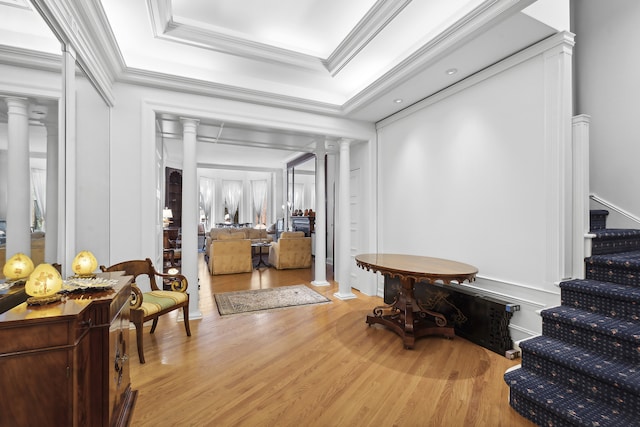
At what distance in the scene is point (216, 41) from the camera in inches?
124

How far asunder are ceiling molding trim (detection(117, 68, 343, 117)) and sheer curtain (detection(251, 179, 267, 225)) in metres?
8.55

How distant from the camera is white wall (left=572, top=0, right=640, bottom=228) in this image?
2662 millimetres

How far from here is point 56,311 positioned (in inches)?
49.6

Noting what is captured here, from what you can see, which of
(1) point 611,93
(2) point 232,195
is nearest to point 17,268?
(1) point 611,93

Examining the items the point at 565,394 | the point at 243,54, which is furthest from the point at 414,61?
the point at 565,394

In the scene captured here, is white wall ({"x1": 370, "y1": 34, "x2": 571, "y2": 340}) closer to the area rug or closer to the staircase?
the staircase

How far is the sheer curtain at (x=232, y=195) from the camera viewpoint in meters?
12.6

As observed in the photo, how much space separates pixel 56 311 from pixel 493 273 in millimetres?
3409

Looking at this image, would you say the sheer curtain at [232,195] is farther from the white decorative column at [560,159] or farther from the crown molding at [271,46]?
the white decorative column at [560,159]

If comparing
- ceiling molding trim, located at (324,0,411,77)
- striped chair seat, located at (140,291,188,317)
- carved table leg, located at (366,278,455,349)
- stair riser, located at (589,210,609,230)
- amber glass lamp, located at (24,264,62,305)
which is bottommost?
carved table leg, located at (366,278,455,349)

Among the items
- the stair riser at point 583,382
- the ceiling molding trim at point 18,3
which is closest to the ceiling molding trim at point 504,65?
the stair riser at point 583,382

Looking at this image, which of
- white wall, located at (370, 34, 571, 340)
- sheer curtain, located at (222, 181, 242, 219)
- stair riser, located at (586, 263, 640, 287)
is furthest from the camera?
sheer curtain, located at (222, 181, 242, 219)

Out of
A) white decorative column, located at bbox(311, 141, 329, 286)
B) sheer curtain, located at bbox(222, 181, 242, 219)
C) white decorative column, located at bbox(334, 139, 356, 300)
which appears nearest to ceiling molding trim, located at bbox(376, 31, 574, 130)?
white decorative column, located at bbox(334, 139, 356, 300)

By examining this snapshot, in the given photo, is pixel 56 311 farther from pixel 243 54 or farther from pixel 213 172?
pixel 213 172
